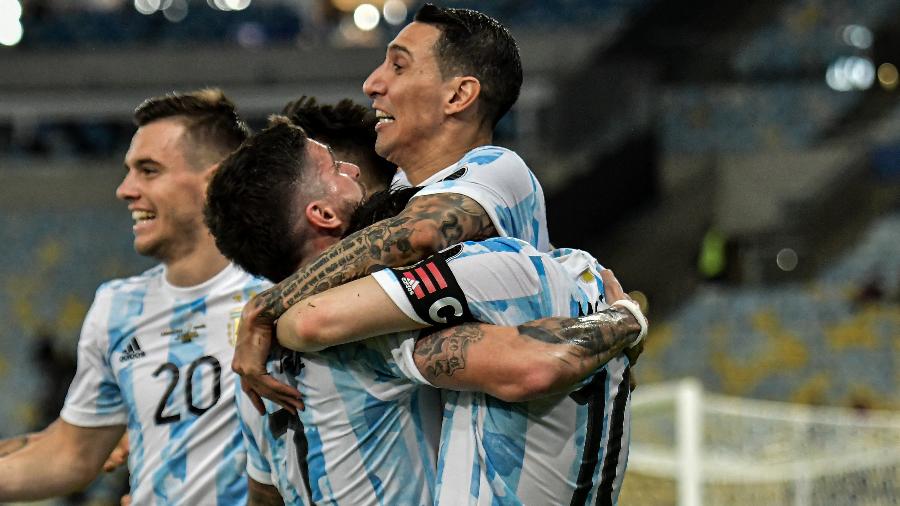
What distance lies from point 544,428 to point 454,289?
0.33 meters

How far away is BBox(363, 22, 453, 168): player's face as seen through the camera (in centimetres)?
292

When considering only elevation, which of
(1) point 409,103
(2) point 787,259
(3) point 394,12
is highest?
(3) point 394,12

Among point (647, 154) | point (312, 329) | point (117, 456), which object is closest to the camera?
point (312, 329)

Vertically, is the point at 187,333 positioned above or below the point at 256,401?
above

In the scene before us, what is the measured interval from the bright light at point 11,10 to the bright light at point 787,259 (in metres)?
9.42

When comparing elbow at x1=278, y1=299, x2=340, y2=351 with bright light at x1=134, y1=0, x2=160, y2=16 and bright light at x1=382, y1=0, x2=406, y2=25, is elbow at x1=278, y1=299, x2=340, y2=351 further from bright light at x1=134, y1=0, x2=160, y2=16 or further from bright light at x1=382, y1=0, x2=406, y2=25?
bright light at x1=134, y1=0, x2=160, y2=16

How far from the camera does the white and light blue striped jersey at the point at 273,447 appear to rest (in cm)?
259

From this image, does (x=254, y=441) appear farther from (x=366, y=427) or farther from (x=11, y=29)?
(x=11, y=29)

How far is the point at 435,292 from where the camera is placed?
7.41ft

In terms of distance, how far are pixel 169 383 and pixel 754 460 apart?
17.5 feet

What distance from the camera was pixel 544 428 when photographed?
2.35m

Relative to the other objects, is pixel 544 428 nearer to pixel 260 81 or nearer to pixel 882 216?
pixel 882 216

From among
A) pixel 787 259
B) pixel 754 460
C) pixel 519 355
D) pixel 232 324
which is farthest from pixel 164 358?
pixel 787 259

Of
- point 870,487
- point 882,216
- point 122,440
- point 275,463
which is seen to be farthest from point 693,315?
point 275,463
